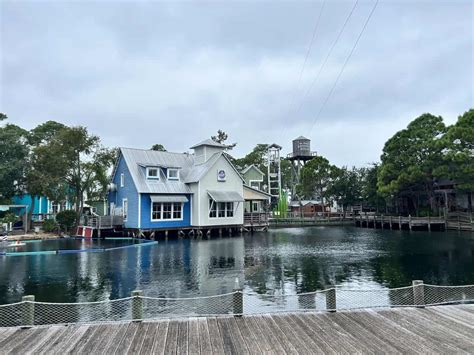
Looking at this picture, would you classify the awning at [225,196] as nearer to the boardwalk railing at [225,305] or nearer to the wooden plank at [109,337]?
the boardwalk railing at [225,305]

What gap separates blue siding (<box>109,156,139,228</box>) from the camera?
2975 centimetres

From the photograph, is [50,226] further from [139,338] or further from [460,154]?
[460,154]

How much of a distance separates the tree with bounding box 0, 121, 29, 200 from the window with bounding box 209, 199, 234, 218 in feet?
55.5

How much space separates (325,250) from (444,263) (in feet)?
22.6

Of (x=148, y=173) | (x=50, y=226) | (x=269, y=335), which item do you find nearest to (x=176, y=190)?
(x=148, y=173)

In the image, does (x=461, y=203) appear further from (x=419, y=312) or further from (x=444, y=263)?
(x=419, y=312)

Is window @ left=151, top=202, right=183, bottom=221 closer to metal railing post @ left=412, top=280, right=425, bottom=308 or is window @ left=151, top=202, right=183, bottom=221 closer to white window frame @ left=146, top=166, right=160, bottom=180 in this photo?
white window frame @ left=146, top=166, right=160, bottom=180

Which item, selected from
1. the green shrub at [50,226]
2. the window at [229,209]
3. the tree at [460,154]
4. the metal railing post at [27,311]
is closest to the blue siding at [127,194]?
the green shrub at [50,226]

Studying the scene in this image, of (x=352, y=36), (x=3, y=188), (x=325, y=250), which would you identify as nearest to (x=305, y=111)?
(x=325, y=250)

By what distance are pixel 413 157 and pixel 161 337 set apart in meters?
36.8

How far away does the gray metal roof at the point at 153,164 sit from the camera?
29928 millimetres

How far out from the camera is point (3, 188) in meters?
29.8

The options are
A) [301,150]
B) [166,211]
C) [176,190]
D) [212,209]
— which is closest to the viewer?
[166,211]

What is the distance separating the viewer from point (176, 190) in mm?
31391
